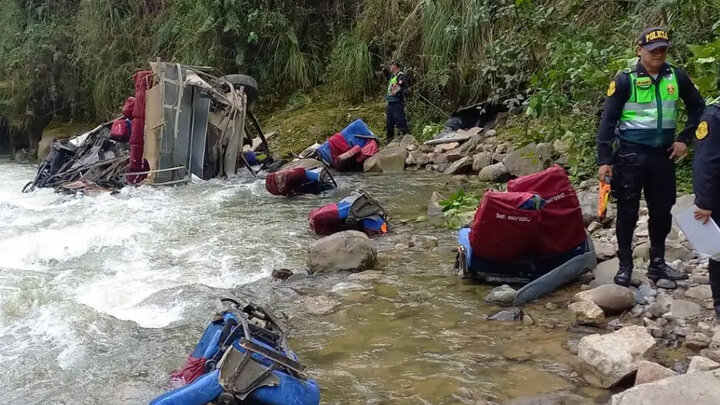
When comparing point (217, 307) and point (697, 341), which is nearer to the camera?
point (697, 341)

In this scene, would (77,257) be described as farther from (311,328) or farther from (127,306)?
(311,328)

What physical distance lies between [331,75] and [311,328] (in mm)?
9535

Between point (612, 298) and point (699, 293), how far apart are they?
1.54 feet

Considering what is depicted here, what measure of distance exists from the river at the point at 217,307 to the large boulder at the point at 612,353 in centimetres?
9

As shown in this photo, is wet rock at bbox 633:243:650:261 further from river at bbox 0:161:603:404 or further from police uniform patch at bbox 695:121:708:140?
police uniform patch at bbox 695:121:708:140

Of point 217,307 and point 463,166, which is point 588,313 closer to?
point 217,307

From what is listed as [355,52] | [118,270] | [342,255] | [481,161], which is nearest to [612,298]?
[342,255]

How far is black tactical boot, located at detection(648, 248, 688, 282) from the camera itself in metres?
3.71

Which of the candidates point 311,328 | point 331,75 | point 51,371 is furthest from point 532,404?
point 331,75

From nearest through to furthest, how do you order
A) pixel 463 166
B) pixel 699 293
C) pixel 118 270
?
pixel 699 293, pixel 118 270, pixel 463 166

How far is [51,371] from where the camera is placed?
11.2 feet

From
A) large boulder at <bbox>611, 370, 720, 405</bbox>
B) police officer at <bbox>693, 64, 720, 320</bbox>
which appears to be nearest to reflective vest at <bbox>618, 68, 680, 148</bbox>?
police officer at <bbox>693, 64, 720, 320</bbox>

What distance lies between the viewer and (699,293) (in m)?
3.49

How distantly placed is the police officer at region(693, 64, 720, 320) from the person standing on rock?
0.42 m
